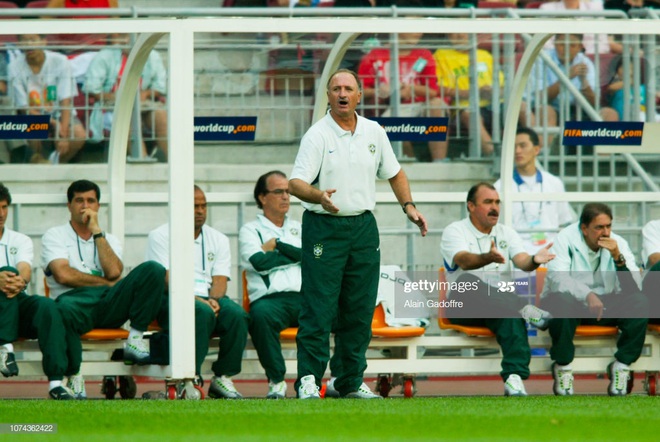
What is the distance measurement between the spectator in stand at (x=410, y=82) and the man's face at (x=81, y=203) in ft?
7.54

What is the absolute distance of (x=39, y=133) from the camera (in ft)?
33.6

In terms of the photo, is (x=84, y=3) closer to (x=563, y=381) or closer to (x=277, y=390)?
(x=277, y=390)

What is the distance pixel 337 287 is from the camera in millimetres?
8406

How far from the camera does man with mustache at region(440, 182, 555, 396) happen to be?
30.9 ft

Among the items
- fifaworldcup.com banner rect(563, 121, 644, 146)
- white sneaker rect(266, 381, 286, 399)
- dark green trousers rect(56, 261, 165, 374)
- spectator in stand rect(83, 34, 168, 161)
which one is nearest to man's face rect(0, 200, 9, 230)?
dark green trousers rect(56, 261, 165, 374)

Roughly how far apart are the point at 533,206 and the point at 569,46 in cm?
143

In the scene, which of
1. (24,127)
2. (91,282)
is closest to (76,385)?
(91,282)

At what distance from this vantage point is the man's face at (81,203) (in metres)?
9.75

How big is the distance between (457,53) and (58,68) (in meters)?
3.08

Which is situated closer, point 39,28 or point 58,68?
point 39,28

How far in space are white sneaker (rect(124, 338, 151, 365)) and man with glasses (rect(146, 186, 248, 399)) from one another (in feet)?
0.88

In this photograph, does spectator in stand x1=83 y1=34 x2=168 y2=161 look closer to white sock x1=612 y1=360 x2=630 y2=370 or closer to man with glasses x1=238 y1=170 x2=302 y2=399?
man with glasses x1=238 y1=170 x2=302 y2=399

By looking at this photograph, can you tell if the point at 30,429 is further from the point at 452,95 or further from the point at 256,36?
the point at 452,95

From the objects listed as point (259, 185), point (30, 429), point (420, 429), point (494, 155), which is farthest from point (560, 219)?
point (30, 429)
